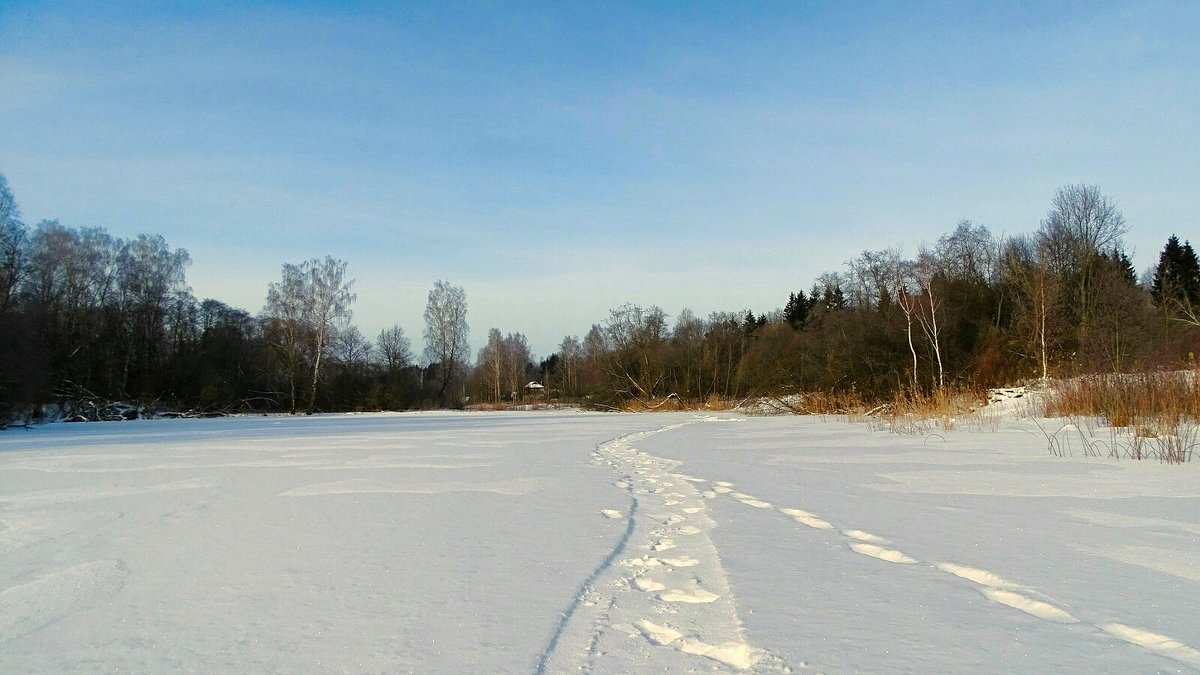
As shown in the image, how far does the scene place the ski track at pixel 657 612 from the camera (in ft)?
6.04

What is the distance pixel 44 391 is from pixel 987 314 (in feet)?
105

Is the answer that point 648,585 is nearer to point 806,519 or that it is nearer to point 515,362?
point 806,519

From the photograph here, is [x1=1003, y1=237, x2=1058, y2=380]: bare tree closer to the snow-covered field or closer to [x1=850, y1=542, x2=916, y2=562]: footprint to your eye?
the snow-covered field

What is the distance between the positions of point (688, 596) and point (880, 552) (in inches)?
44.6

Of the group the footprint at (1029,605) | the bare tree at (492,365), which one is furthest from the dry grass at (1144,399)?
the bare tree at (492,365)

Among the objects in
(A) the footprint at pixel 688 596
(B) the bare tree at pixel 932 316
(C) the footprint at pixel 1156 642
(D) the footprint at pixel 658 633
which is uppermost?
(B) the bare tree at pixel 932 316

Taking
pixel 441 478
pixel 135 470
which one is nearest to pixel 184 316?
pixel 135 470

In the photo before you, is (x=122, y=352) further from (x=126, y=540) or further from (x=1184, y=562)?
(x=1184, y=562)

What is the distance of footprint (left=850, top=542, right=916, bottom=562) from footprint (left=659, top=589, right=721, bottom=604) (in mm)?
963

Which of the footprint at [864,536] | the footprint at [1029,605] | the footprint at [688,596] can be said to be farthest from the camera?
the footprint at [864,536]

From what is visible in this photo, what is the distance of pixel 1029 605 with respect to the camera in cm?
225

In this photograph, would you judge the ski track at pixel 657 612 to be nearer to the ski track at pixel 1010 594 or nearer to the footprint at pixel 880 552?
the ski track at pixel 1010 594

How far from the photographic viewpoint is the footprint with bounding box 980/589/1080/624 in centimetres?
212

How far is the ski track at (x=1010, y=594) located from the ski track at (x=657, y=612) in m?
0.13
